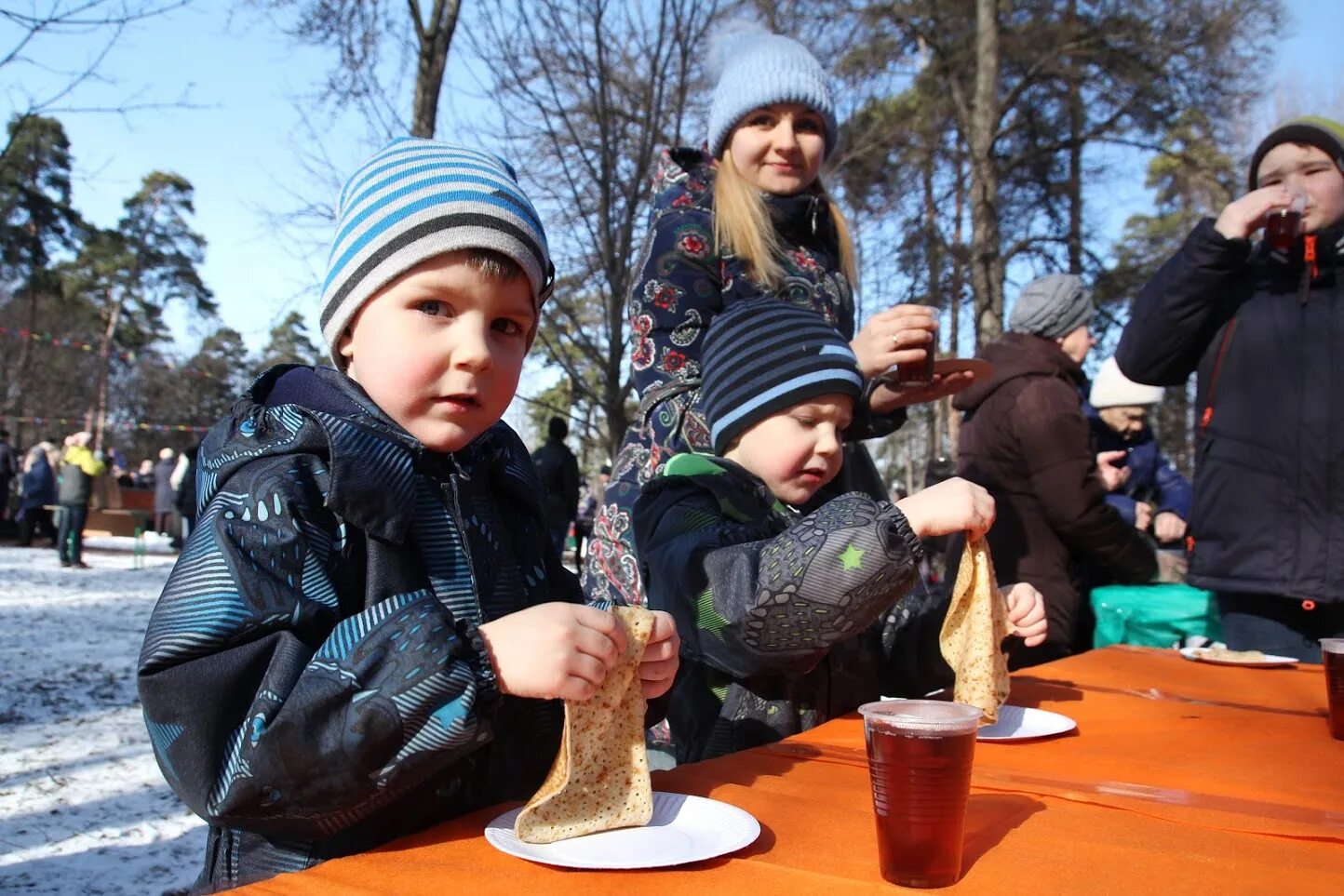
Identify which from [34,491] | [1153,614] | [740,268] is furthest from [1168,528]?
[34,491]

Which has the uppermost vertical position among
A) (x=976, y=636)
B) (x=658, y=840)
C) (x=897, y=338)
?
(x=897, y=338)

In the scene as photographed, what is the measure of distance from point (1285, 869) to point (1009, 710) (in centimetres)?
76

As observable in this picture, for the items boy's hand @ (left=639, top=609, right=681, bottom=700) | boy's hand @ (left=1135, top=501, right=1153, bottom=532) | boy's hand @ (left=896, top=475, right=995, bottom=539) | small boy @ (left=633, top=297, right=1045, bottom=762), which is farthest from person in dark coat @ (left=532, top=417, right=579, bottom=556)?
boy's hand @ (left=639, top=609, right=681, bottom=700)

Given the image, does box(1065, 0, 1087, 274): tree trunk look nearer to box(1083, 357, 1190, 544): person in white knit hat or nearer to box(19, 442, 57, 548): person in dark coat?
box(1083, 357, 1190, 544): person in white knit hat

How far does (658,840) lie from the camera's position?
1.02 metres

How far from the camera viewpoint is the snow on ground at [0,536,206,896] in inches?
120

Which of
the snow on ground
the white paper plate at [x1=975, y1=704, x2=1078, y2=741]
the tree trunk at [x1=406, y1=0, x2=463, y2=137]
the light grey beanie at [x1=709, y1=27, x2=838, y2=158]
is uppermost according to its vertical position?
the tree trunk at [x1=406, y1=0, x2=463, y2=137]

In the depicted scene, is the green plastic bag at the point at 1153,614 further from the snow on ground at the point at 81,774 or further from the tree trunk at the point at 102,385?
the tree trunk at the point at 102,385

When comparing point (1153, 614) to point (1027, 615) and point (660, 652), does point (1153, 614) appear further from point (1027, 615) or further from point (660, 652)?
point (660, 652)

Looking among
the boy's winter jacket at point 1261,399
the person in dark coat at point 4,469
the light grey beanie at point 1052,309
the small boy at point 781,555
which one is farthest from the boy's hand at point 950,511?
the person in dark coat at point 4,469

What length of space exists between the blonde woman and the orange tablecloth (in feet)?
2.73

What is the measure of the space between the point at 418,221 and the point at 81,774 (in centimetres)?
365

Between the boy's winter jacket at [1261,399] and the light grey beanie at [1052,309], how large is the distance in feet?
3.68

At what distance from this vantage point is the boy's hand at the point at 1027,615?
1.86m
